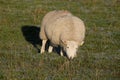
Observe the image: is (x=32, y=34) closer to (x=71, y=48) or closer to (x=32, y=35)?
(x=32, y=35)

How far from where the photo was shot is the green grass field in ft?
36.9

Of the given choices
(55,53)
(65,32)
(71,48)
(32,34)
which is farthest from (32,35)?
(71,48)

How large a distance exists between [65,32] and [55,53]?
4.92 feet

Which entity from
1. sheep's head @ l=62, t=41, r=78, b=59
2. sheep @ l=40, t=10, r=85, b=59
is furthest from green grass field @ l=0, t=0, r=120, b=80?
sheep @ l=40, t=10, r=85, b=59

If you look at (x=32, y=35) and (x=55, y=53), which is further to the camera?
(x=32, y=35)

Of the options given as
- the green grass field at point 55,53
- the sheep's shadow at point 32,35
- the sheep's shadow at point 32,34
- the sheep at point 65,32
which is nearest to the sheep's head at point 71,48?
the sheep at point 65,32

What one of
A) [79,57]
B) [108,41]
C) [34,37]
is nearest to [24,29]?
[34,37]

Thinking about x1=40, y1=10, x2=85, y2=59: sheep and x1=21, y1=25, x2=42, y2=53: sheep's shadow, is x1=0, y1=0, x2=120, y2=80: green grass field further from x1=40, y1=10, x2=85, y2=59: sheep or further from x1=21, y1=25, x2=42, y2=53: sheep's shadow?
x1=40, y1=10, x2=85, y2=59: sheep

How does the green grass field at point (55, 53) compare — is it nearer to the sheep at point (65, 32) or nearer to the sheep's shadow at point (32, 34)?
the sheep's shadow at point (32, 34)

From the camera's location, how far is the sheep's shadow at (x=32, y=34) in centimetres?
1596

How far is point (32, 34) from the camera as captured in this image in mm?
17500

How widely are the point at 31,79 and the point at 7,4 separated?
14351 millimetres

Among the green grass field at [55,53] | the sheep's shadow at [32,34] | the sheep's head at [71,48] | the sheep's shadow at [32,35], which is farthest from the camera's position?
the sheep's shadow at [32,34]

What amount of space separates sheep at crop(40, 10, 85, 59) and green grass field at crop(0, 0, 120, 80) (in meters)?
0.39
